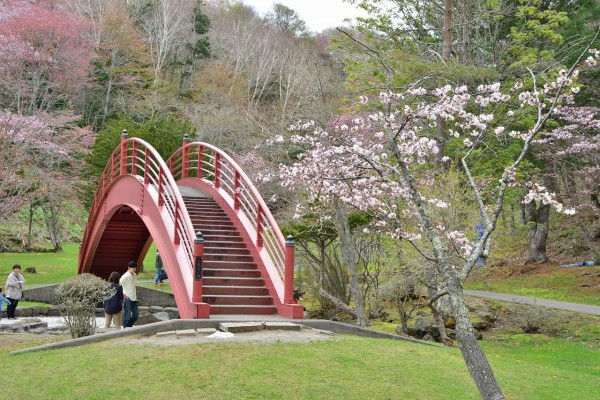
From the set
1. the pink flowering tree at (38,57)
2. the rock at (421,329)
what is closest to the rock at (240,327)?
the rock at (421,329)

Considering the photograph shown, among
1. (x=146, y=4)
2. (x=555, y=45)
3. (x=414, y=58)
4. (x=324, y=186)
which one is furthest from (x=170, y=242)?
(x=146, y=4)

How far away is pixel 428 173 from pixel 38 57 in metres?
22.0

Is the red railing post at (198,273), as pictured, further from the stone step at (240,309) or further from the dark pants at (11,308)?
the dark pants at (11,308)

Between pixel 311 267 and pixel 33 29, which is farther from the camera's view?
pixel 33 29

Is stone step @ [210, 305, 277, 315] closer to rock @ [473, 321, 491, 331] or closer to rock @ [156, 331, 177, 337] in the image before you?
rock @ [156, 331, 177, 337]

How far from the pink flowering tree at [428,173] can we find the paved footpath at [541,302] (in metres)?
3.72

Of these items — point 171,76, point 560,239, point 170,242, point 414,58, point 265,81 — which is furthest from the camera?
point 171,76

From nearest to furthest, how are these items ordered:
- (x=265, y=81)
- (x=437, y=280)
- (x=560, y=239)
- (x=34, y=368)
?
(x=34, y=368) → (x=437, y=280) → (x=560, y=239) → (x=265, y=81)

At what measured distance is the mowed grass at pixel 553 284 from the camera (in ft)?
66.3

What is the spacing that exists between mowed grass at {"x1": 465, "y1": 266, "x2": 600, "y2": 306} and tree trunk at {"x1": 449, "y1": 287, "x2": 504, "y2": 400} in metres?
15.2

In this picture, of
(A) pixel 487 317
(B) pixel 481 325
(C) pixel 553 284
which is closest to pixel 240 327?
(B) pixel 481 325

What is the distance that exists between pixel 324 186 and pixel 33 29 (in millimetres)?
24339

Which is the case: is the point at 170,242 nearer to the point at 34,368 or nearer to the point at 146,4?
the point at 34,368

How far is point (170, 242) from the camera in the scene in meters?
12.4
